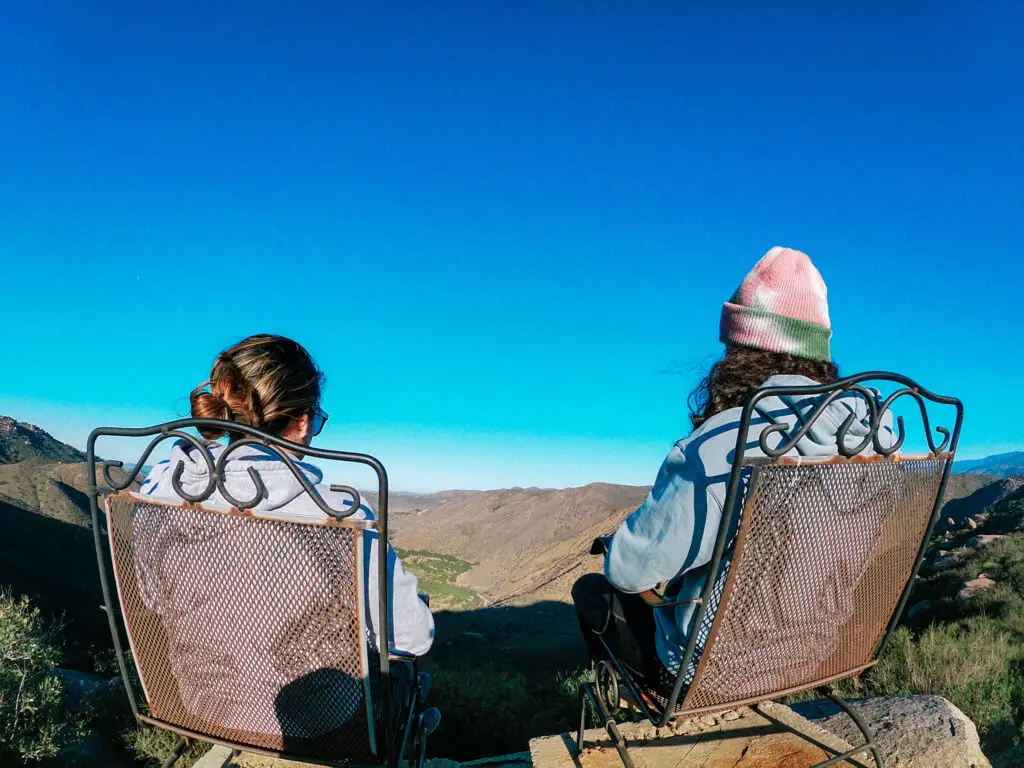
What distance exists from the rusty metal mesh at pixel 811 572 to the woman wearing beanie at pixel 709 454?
0.09 metres

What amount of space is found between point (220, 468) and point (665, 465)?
1.15 metres

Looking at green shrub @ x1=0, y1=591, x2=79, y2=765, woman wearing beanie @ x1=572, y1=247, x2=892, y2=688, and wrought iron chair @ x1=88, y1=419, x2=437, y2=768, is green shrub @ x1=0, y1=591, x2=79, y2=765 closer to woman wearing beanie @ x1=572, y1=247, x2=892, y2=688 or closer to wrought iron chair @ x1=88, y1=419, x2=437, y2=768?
wrought iron chair @ x1=88, y1=419, x2=437, y2=768

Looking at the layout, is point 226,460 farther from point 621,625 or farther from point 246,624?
point 621,625

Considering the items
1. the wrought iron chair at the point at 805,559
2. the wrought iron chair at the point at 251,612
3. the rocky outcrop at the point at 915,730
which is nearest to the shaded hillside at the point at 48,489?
the wrought iron chair at the point at 251,612

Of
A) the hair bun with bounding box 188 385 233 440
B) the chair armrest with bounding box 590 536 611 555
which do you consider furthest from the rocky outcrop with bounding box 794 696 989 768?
the hair bun with bounding box 188 385 233 440

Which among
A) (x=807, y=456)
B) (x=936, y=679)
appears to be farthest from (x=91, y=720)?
(x=936, y=679)

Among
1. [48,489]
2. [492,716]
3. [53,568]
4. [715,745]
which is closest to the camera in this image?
[715,745]

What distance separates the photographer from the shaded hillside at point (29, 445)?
64.1m

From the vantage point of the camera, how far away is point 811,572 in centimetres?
177

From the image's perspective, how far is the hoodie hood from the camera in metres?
1.57

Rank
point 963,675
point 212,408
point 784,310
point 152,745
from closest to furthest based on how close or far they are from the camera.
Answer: point 212,408
point 784,310
point 963,675
point 152,745

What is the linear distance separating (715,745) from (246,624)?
177 cm

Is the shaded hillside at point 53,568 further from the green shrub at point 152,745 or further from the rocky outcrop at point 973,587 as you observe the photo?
the rocky outcrop at point 973,587

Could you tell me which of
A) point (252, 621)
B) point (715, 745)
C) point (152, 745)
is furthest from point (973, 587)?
point (252, 621)
